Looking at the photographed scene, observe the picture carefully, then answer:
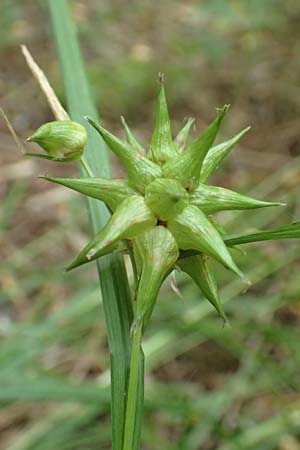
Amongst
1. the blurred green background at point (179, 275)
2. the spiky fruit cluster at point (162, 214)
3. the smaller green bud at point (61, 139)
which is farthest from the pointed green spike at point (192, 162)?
the blurred green background at point (179, 275)

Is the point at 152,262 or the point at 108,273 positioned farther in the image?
the point at 108,273

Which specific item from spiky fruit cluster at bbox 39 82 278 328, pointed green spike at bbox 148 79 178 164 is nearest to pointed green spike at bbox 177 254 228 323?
spiky fruit cluster at bbox 39 82 278 328

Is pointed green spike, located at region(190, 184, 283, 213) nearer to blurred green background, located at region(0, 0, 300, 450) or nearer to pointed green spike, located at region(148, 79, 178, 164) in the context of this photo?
pointed green spike, located at region(148, 79, 178, 164)

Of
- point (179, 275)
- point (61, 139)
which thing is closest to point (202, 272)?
point (61, 139)

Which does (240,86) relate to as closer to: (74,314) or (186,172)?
(74,314)

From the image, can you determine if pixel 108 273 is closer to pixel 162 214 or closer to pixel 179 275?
pixel 162 214
